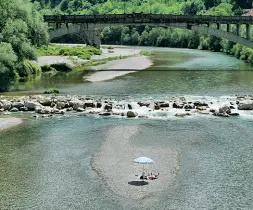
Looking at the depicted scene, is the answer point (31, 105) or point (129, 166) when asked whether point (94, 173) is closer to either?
point (129, 166)

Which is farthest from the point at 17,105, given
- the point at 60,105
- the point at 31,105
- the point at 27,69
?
the point at 27,69

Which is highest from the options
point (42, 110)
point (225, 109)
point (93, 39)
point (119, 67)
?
point (93, 39)

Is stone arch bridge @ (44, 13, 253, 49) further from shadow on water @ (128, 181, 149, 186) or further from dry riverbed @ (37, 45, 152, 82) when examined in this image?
shadow on water @ (128, 181, 149, 186)

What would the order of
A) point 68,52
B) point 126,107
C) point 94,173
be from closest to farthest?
1. point 94,173
2. point 126,107
3. point 68,52

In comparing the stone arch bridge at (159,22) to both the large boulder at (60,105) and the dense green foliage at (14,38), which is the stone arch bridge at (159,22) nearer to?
the dense green foliage at (14,38)

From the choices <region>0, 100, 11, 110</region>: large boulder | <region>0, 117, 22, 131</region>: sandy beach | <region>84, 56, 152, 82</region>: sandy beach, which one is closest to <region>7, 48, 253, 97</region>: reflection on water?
<region>84, 56, 152, 82</region>: sandy beach

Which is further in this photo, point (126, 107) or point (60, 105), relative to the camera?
point (126, 107)

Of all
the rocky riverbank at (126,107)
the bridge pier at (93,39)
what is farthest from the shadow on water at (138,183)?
the bridge pier at (93,39)
